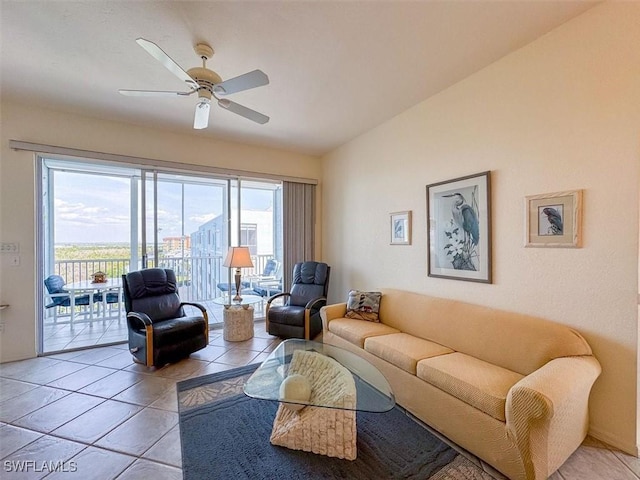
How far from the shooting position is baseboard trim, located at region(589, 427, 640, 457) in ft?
5.80

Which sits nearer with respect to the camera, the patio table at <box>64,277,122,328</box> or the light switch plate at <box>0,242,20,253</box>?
the light switch plate at <box>0,242,20,253</box>

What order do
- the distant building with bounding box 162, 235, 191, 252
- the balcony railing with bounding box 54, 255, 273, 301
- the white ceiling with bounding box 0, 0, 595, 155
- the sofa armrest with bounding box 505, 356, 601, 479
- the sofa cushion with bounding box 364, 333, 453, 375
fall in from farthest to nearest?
1. the balcony railing with bounding box 54, 255, 273, 301
2. the distant building with bounding box 162, 235, 191, 252
3. the sofa cushion with bounding box 364, 333, 453, 375
4. the white ceiling with bounding box 0, 0, 595, 155
5. the sofa armrest with bounding box 505, 356, 601, 479

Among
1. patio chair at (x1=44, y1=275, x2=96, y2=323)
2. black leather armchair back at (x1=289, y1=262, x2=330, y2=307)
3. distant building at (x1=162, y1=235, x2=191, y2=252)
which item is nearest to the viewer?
patio chair at (x1=44, y1=275, x2=96, y2=323)

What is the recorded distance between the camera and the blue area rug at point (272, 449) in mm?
1679

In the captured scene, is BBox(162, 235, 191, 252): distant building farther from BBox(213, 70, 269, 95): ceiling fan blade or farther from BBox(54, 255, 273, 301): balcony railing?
BBox(213, 70, 269, 95): ceiling fan blade

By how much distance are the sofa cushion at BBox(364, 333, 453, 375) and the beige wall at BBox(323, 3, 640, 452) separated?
626 millimetres

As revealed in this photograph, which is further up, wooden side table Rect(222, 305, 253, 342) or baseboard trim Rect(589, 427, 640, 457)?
wooden side table Rect(222, 305, 253, 342)

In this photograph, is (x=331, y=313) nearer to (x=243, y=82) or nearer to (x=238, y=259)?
(x=238, y=259)

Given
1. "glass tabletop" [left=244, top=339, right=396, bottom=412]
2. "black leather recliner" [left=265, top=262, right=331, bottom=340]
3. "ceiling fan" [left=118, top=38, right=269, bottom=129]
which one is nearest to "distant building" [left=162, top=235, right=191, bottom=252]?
"black leather recliner" [left=265, top=262, right=331, bottom=340]

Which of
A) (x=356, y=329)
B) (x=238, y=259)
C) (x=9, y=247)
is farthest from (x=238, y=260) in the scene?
(x=9, y=247)

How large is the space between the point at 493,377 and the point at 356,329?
1344mm

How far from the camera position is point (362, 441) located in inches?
76.6

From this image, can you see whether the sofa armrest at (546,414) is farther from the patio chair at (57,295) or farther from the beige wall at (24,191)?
the patio chair at (57,295)

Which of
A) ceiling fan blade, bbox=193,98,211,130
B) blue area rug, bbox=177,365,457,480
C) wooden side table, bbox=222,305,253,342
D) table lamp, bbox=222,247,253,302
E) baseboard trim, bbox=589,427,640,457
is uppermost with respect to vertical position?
ceiling fan blade, bbox=193,98,211,130
